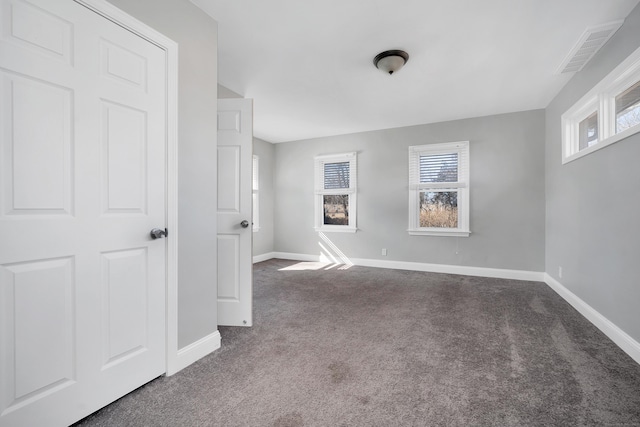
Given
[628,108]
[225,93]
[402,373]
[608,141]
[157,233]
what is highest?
[225,93]

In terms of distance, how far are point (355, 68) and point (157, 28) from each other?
1.87 metres

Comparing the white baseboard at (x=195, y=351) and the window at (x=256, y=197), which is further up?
the window at (x=256, y=197)

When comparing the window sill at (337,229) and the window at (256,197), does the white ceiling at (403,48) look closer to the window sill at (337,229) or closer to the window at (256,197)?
the window at (256,197)

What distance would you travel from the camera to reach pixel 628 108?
233 cm

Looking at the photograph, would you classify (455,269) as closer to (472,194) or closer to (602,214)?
(472,194)

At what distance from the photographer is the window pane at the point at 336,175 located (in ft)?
18.6

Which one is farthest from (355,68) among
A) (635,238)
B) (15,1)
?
(635,238)

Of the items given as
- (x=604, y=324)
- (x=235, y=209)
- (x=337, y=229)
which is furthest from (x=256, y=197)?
(x=604, y=324)

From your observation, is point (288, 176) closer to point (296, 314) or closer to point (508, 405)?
point (296, 314)

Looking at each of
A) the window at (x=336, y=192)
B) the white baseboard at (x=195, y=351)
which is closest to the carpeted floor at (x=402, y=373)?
the white baseboard at (x=195, y=351)

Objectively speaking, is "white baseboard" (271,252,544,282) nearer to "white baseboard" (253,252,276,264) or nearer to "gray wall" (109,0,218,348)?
"white baseboard" (253,252,276,264)

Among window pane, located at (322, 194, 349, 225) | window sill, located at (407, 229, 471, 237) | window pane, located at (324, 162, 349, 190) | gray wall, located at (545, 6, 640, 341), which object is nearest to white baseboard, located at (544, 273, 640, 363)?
gray wall, located at (545, 6, 640, 341)

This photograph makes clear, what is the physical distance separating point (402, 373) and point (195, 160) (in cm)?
202

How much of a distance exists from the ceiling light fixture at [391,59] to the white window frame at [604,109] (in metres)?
1.66
